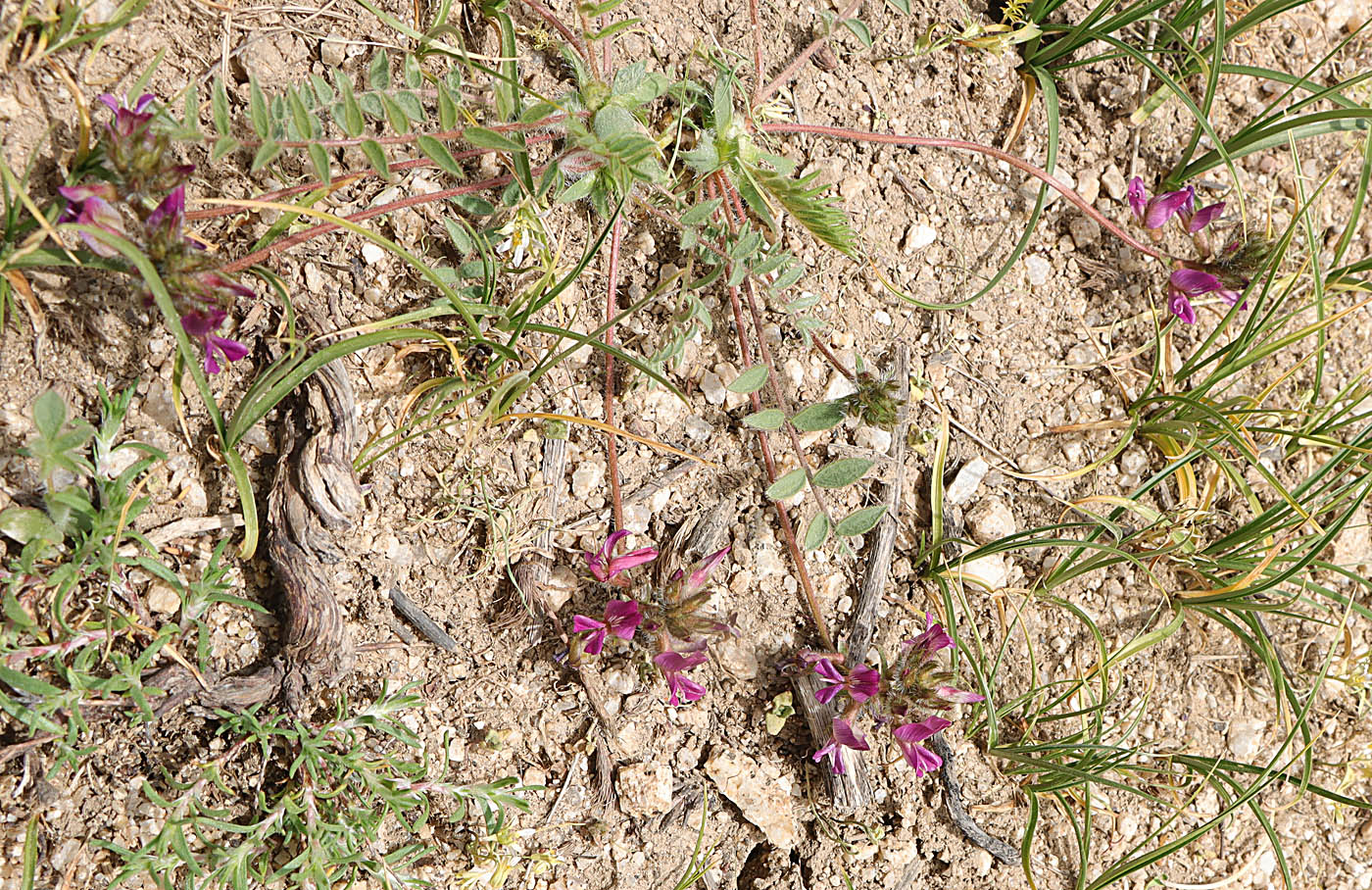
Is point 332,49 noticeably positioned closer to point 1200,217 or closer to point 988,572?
point 988,572

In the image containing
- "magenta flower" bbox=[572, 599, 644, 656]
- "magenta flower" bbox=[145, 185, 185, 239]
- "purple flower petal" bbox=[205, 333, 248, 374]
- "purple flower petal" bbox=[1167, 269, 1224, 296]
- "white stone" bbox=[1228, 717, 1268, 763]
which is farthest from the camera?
"white stone" bbox=[1228, 717, 1268, 763]

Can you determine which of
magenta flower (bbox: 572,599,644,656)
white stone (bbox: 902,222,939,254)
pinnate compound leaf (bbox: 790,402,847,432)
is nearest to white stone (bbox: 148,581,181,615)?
magenta flower (bbox: 572,599,644,656)

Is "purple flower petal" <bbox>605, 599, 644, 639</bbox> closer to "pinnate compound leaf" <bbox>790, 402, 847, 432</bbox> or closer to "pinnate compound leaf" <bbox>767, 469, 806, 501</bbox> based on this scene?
"pinnate compound leaf" <bbox>767, 469, 806, 501</bbox>

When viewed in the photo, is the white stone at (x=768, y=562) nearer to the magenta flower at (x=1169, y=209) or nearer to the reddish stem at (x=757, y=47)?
the reddish stem at (x=757, y=47)

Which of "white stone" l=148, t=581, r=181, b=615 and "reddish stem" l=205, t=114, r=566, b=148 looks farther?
"white stone" l=148, t=581, r=181, b=615

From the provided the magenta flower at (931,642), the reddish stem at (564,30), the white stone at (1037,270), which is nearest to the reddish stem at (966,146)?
the white stone at (1037,270)

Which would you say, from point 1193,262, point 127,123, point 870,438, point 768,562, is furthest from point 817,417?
point 127,123

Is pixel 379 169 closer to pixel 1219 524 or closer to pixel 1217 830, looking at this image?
pixel 1219 524
